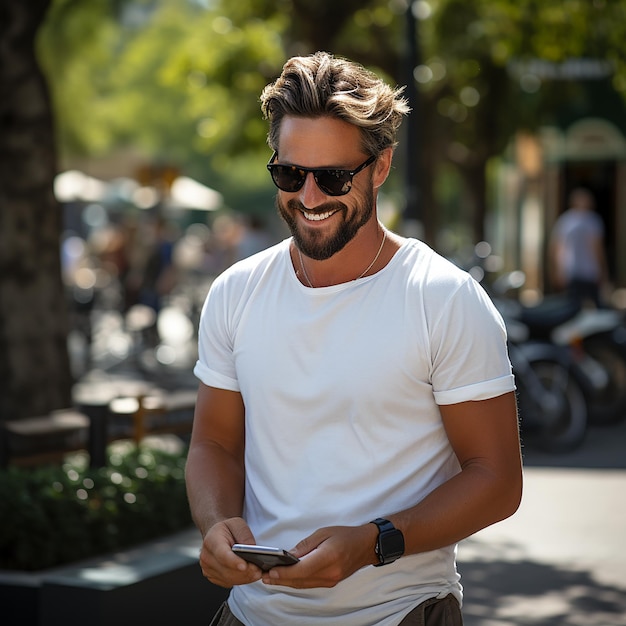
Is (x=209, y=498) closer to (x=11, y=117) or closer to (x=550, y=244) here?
(x=11, y=117)

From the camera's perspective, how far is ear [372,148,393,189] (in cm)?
289

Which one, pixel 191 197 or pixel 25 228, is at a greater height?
pixel 25 228

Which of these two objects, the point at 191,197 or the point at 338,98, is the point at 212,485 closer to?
the point at 338,98

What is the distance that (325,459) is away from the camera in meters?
2.79

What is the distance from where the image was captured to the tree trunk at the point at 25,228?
26.3 ft

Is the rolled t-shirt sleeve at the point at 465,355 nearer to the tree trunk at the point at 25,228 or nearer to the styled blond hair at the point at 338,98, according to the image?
the styled blond hair at the point at 338,98

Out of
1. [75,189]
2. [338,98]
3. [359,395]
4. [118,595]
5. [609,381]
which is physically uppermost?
[338,98]

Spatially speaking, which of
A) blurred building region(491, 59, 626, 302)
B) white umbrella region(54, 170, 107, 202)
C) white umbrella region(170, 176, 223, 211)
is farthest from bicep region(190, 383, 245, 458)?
white umbrella region(170, 176, 223, 211)

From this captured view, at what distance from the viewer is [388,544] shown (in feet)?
8.71

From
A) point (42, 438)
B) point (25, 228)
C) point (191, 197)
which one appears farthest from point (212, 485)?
point (191, 197)

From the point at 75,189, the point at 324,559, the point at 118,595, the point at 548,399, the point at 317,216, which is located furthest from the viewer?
the point at 75,189

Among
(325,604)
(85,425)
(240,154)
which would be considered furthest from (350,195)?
(240,154)

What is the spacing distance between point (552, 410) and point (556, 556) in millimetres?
3828

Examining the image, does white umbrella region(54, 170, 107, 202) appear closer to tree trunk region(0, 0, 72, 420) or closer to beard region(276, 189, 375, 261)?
tree trunk region(0, 0, 72, 420)
